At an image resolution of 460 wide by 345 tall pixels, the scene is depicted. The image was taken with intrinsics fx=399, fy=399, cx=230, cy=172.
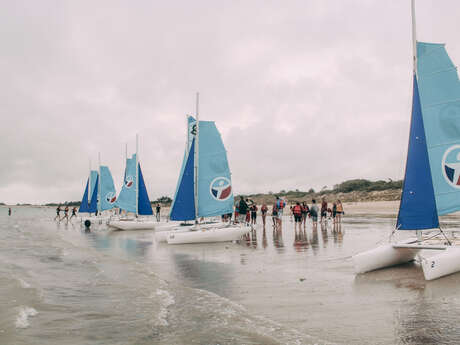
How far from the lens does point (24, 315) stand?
7.55 metres

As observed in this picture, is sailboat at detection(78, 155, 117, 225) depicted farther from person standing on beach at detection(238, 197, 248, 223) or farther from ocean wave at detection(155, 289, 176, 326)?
ocean wave at detection(155, 289, 176, 326)

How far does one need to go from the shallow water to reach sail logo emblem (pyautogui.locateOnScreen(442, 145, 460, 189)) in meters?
2.64

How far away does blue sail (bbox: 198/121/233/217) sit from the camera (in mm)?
19406

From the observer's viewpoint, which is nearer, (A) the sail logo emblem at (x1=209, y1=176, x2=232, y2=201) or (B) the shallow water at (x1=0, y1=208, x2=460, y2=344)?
(B) the shallow water at (x1=0, y1=208, x2=460, y2=344)

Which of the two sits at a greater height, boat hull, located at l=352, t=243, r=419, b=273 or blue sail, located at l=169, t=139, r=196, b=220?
blue sail, located at l=169, t=139, r=196, b=220

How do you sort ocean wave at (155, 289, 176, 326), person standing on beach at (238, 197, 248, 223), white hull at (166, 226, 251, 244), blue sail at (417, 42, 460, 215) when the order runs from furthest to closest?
person standing on beach at (238, 197, 248, 223) → white hull at (166, 226, 251, 244) → blue sail at (417, 42, 460, 215) → ocean wave at (155, 289, 176, 326)

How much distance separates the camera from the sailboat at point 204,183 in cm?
1906

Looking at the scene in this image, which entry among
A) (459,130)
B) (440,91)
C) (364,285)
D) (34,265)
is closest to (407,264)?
(364,285)

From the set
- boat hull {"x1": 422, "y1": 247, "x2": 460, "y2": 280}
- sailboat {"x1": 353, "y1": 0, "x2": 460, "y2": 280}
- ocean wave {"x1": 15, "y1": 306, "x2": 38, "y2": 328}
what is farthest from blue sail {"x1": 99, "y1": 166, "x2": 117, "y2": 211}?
boat hull {"x1": 422, "y1": 247, "x2": 460, "y2": 280}

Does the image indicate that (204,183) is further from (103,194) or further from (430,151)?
(103,194)

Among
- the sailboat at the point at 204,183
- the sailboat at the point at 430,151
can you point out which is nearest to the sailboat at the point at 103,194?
the sailboat at the point at 204,183

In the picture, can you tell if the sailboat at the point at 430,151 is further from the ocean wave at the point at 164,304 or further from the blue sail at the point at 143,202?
the blue sail at the point at 143,202

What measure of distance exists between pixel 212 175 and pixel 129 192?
14886mm

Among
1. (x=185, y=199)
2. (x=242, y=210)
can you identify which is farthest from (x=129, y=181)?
(x=185, y=199)
